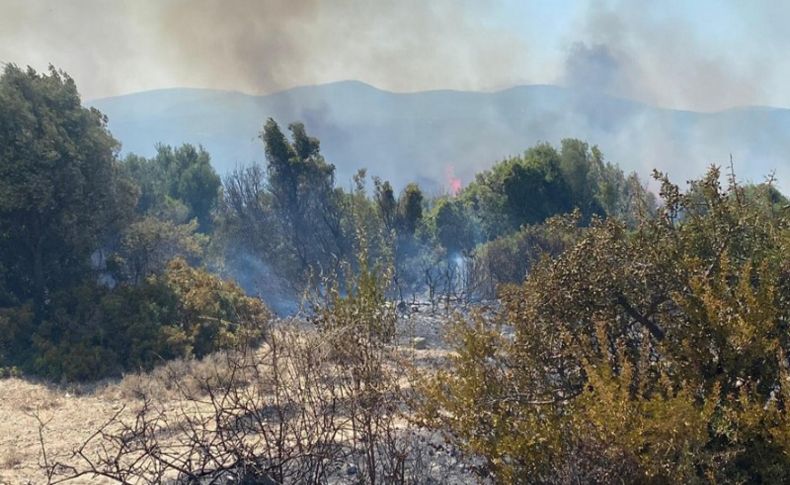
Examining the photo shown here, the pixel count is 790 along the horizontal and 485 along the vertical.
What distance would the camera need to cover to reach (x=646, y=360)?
3219mm

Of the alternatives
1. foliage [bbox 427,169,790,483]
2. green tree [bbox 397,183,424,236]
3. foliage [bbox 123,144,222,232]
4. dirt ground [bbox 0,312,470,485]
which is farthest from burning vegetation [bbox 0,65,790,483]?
foliage [bbox 123,144,222,232]

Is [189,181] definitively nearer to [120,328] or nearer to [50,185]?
[50,185]

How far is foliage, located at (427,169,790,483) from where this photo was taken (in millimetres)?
2771

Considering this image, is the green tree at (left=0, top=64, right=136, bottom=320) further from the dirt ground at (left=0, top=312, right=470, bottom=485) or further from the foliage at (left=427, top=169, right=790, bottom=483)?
the foliage at (left=427, top=169, right=790, bottom=483)

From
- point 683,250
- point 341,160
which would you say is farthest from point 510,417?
point 341,160

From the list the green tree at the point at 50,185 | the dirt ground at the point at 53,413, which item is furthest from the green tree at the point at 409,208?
the dirt ground at the point at 53,413

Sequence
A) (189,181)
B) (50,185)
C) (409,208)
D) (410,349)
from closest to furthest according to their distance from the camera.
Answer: (410,349) → (50,185) → (409,208) → (189,181)

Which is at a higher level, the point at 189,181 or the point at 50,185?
the point at 189,181

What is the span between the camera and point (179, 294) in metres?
13.6

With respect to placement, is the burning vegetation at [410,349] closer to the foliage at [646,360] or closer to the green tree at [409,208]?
the foliage at [646,360]

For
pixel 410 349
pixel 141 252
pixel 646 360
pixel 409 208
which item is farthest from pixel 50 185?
pixel 646 360

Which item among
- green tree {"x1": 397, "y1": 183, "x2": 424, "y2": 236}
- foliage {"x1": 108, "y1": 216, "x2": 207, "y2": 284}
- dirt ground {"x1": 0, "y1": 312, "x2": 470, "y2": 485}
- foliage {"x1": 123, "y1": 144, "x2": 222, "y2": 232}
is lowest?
dirt ground {"x1": 0, "y1": 312, "x2": 470, "y2": 485}

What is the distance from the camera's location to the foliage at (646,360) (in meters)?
2.77

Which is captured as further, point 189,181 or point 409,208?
point 189,181
